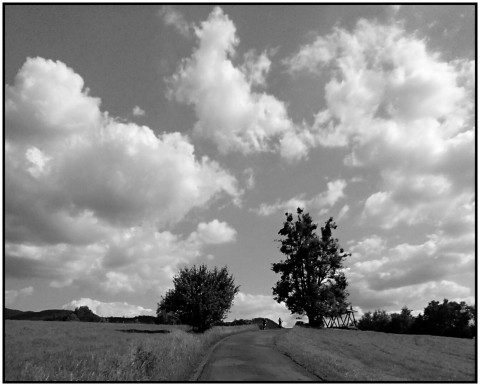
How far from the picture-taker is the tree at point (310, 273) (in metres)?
49.3

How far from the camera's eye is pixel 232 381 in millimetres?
15742

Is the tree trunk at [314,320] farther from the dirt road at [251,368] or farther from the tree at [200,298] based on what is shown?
the dirt road at [251,368]

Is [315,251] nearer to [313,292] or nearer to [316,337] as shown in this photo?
[313,292]

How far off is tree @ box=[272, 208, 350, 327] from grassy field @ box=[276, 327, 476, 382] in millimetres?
4262

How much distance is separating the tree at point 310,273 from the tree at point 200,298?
28.1ft

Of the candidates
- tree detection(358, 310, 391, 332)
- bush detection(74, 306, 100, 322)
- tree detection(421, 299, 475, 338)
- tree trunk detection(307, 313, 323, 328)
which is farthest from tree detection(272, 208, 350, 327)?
bush detection(74, 306, 100, 322)

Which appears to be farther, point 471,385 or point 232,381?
point 232,381

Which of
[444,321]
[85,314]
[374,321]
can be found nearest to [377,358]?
[444,321]

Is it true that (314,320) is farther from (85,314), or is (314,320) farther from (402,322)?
(85,314)

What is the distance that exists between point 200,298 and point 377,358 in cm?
2076

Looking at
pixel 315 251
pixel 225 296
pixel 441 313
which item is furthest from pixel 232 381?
pixel 441 313

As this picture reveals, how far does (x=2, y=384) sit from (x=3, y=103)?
10.2 meters

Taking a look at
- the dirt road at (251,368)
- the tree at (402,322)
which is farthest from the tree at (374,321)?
the dirt road at (251,368)

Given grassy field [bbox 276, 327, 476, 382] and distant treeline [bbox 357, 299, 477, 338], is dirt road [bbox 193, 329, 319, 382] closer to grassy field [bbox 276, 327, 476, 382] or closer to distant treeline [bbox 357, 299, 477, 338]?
grassy field [bbox 276, 327, 476, 382]
